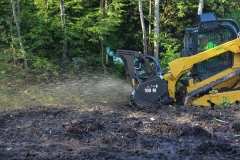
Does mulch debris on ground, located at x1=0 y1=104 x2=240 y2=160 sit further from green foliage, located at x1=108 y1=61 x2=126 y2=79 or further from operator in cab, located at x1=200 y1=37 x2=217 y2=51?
green foliage, located at x1=108 y1=61 x2=126 y2=79

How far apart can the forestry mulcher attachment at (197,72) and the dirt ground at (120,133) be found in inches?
16.2

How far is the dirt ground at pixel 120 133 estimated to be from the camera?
5.95m

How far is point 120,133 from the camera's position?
711 cm

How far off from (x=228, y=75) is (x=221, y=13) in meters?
12.9

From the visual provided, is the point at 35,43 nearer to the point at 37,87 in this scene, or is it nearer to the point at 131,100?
the point at 37,87

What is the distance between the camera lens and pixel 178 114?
9.04 meters

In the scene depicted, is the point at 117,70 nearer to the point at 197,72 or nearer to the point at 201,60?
the point at 197,72

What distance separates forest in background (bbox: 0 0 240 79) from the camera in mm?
13039

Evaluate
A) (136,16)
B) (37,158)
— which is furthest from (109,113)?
(136,16)

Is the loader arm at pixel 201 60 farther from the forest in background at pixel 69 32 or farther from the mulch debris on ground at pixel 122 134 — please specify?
the forest in background at pixel 69 32

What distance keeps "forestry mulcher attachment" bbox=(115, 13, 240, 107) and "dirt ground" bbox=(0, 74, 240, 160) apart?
0.41 metres

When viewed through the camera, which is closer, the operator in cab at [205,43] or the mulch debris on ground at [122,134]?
the mulch debris on ground at [122,134]

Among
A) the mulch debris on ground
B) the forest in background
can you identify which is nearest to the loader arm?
the mulch debris on ground

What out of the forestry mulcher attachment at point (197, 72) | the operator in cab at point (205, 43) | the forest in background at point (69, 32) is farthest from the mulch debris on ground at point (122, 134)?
the forest in background at point (69, 32)
